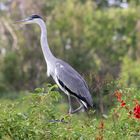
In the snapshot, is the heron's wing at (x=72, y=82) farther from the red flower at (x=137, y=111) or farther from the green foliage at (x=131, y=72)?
the green foliage at (x=131, y=72)

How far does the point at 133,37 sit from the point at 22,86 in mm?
5870

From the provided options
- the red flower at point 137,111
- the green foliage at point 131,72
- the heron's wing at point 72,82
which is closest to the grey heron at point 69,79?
the heron's wing at point 72,82

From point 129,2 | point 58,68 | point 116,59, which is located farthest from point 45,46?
point 129,2

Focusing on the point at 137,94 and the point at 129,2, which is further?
the point at 129,2

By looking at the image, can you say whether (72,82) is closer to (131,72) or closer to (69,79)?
(69,79)

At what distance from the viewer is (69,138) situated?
572cm

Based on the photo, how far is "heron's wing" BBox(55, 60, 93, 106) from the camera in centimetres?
907

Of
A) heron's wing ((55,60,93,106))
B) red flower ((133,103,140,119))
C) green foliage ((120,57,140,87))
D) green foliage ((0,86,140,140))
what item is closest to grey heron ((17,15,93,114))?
heron's wing ((55,60,93,106))

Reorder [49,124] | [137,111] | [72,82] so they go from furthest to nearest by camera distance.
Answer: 1. [72,82]
2. [137,111]
3. [49,124]

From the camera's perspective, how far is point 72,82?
944 cm

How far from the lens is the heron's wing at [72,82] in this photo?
29.8ft

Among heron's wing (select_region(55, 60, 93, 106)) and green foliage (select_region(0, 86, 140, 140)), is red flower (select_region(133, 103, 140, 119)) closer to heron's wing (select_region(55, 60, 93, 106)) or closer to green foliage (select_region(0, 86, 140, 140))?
green foliage (select_region(0, 86, 140, 140))

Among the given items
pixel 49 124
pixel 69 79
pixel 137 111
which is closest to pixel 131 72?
pixel 69 79

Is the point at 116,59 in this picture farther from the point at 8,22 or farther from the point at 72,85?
the point at 72,85
